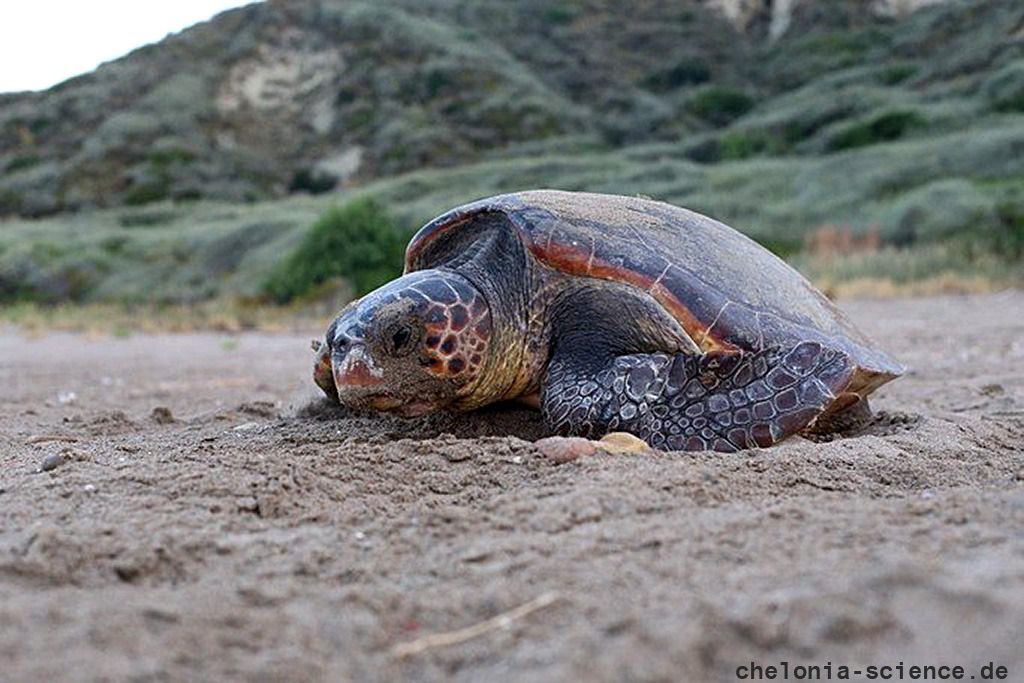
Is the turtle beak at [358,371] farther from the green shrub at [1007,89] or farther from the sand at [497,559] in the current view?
the green shrub at [1007,89]

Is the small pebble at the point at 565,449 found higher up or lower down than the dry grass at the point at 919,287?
higher up

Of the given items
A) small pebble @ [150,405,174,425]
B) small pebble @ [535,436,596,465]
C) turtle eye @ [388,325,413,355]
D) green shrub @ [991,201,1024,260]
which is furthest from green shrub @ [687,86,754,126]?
small pebble @ [535,436,596,465]

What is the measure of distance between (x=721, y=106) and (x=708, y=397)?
31750 millimetres

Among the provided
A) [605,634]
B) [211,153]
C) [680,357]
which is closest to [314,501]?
[605,634]

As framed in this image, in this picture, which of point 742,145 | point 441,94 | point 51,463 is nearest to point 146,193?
point 441,94

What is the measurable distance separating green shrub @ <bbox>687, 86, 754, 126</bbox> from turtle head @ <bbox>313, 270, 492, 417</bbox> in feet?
102

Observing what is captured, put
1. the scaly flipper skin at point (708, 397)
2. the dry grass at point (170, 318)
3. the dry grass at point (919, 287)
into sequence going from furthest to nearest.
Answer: the dry grass at point (170, 318) → the dry grass at point (919, 287) → the scaly flipper skin at point (708, 397)

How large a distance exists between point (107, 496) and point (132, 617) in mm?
655

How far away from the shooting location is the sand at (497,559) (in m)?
0.97

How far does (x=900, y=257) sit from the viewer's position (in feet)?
41.0

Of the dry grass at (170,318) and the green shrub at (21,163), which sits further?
the green shrub at (21,163)

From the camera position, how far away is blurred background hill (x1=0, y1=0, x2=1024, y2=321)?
15398mm

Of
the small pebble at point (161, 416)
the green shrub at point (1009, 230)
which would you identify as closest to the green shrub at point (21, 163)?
the green shrub at point (1009, 230)

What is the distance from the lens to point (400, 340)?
2396mm
